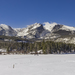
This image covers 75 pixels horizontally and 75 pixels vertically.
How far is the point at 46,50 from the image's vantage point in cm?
9856

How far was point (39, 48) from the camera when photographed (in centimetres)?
13188
